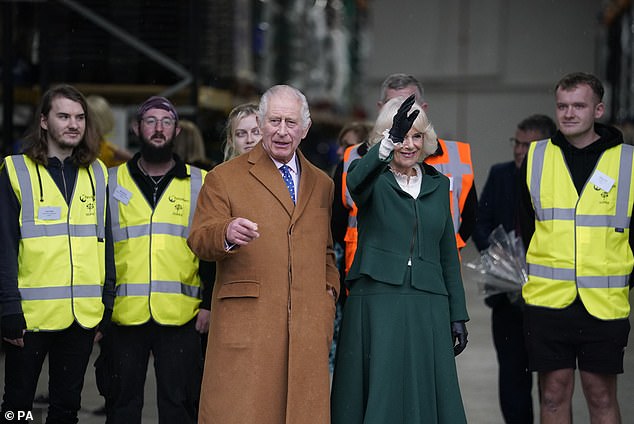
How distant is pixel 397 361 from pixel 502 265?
1.54 m

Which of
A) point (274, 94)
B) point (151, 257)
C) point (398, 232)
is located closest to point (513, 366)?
point (398, 232)

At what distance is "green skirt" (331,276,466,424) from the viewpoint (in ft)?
13.5

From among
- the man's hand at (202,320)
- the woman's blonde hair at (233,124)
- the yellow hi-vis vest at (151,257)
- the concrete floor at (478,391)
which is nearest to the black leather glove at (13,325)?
the yellow hi-vis vest at (151,257)

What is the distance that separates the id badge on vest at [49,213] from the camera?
453 centimetres

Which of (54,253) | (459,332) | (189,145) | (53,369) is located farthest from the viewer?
(189,145)

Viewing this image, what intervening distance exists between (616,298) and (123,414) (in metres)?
2.21

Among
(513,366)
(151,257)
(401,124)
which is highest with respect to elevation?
(401,124)

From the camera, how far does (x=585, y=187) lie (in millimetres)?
4723

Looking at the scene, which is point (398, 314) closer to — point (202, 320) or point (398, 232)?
point (398, 232)

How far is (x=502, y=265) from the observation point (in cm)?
553

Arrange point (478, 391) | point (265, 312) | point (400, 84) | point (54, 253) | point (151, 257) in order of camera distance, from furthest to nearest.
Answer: point (478, 391) < point (400, 84) < point (151, 257) < point (54, 253) < point (265, 312)

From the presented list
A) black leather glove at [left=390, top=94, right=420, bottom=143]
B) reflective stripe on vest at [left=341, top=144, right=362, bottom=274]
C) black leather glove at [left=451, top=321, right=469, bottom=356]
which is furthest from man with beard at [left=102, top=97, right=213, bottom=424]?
black leather glove at [left=390, top=94, right=420, bottom=143]

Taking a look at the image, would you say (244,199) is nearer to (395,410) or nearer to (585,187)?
(395,410)

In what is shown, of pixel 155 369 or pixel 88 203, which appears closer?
pixel 88 203
